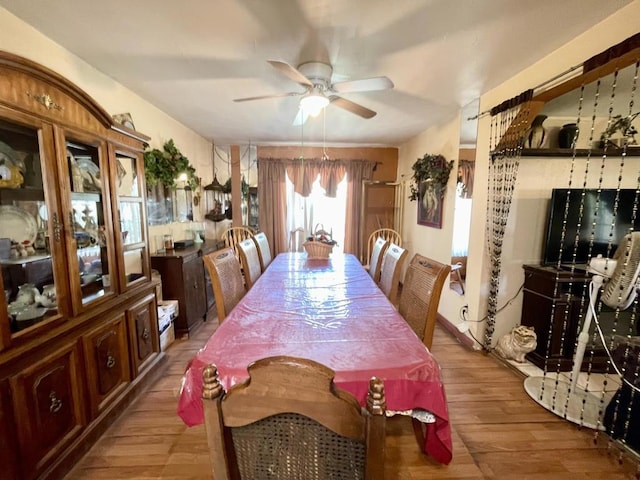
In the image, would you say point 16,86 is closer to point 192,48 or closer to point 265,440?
point 192,48

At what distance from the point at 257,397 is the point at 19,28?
2.38 m

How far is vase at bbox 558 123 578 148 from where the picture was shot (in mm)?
2221

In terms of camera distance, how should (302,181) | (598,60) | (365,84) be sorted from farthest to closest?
1. (302,181)
2. (365,84)
3. (598,60)

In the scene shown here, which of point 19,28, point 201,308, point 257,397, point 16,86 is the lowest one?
point 201,308

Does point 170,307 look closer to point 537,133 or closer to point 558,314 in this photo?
point 558,314

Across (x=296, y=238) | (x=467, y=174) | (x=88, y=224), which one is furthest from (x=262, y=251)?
(x=467, y=174)

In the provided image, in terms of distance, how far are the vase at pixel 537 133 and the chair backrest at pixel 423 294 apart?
62.0 inches

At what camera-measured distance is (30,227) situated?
4.48 feet

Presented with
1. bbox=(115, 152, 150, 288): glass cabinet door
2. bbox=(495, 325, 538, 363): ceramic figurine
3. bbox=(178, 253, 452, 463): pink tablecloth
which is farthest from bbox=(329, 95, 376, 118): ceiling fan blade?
bbox=(495, 325, 538, 363): ceramic figurine

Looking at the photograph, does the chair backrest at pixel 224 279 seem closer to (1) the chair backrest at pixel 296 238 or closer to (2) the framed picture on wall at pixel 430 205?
(2) the framed picture on wall at pixel 430 205

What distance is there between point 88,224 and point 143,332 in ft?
2.90

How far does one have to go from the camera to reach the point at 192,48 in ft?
5.77

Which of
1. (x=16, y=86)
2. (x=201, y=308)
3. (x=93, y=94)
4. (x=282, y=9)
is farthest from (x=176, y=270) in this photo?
(x=282, y=9)

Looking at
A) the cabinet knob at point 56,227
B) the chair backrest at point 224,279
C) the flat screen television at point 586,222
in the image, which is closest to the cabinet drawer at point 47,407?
the cabinet knob at point 56,227
